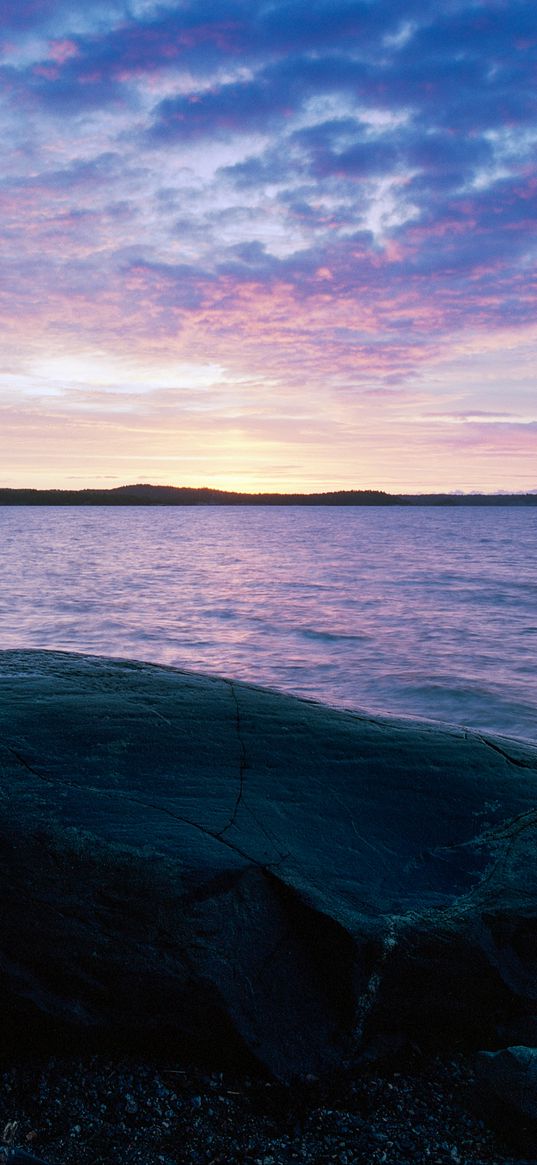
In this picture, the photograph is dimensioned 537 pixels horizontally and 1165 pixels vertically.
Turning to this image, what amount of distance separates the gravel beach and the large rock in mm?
158

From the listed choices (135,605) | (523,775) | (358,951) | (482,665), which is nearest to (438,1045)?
(358,951)

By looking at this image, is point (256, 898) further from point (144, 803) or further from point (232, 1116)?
point (232, 1116)

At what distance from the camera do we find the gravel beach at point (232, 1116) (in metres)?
3.20

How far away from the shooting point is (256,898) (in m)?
3.77

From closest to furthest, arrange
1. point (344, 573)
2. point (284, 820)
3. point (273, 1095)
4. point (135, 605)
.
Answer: point (273, 1095) < point (284, 820) < point (135, 605) < point (344, 573)

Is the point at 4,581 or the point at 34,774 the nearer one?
the point at 34,774

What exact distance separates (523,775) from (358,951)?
1.77 meters

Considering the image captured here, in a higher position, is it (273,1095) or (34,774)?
(34,774)

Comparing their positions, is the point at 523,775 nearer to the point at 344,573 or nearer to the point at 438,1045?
the point at 438,1045

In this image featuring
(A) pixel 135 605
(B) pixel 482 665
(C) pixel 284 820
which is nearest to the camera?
(C) pixel 284 820

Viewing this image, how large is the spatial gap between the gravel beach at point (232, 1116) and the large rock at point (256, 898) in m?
0.16

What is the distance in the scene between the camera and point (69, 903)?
376cm

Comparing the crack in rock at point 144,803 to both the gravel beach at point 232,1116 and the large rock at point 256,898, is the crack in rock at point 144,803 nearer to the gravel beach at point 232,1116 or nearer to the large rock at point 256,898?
the large rock at point 256,898

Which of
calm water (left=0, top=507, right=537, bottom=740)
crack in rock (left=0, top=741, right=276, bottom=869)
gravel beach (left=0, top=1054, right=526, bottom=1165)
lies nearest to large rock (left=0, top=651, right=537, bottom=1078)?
crack in rock (left=0, top=741, right=276, bottom=869)
